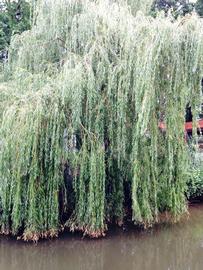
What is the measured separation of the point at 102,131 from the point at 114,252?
1896 mm

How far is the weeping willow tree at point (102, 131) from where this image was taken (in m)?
6.48

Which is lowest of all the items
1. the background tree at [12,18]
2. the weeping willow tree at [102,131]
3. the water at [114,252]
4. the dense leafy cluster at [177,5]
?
the water at [114,252]

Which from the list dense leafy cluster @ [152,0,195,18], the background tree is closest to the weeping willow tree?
the background tree

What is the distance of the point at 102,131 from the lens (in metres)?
6.91

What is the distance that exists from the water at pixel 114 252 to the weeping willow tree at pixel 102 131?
0.77ft

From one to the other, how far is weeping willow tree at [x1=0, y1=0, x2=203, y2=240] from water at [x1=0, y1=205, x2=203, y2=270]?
0.77 ft

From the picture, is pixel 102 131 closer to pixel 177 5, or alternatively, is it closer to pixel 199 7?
pixel 199 7

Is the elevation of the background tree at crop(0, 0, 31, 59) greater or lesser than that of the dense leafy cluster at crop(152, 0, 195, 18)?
lesser

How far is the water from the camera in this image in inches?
239

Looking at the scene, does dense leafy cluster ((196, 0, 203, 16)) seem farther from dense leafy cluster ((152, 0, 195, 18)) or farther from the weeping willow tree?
the weeping willow tree

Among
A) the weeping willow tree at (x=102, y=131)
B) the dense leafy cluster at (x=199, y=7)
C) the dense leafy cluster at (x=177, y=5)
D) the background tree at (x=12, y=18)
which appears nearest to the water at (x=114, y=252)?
the weeping willow tree at (x=102, y=131)

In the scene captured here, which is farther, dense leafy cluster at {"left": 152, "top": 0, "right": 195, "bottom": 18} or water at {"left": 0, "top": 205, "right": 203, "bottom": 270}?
dense leafy cluster at {"left": 152, "top": 0, "right": 195, "bottom": 18}

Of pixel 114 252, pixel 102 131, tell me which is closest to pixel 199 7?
pixel 102 131

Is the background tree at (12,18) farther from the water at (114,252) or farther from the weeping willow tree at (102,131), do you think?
the water at (114,252)
